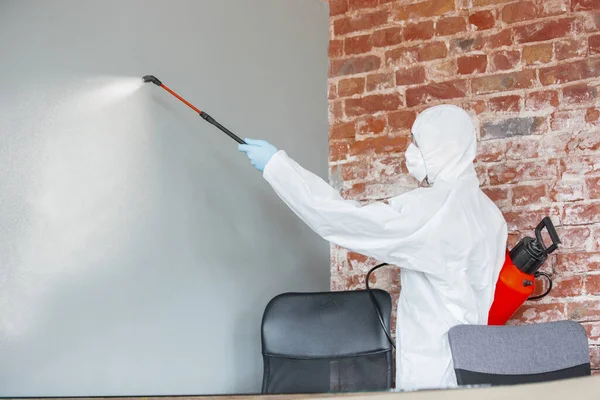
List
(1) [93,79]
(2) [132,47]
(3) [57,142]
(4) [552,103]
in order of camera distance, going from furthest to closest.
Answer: (4) [552,103] → (2) [132,47] → (1) [93,79] → (3) [57,142]

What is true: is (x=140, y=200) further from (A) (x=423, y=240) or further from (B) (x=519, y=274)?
(B) (x=519, y=274)

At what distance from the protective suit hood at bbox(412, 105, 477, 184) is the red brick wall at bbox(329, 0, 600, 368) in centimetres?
48

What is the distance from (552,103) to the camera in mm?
2523

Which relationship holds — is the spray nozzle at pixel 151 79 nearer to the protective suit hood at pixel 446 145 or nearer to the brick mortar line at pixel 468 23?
the protective suit hood at pixel 446 145

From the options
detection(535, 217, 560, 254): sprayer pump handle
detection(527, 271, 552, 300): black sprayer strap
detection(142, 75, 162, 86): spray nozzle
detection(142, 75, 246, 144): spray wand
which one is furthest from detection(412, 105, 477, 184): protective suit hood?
detection(142, 75, 162, 86): spray nozzle

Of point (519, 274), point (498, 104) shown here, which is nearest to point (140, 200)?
point (519, 274)

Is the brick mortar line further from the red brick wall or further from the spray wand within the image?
the spray wand

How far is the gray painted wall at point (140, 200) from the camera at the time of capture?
5.32ft

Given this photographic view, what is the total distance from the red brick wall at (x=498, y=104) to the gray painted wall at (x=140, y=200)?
0.98ft

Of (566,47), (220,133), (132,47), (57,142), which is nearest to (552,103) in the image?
(566,47)

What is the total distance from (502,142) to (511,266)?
24.3 inches

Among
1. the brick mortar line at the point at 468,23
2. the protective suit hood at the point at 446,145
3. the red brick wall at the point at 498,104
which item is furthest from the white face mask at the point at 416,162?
the brick mortar line at the point at 468,23

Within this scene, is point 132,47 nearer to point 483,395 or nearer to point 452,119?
point 452,119

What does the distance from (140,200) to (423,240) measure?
0.83 m
